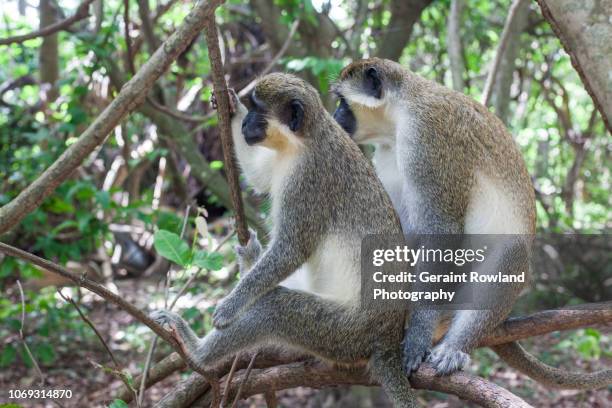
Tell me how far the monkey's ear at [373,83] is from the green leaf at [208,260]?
161 cm

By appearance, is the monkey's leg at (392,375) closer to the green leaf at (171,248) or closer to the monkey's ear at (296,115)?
the green leaf at (171,248)

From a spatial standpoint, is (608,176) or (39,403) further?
(608,176)

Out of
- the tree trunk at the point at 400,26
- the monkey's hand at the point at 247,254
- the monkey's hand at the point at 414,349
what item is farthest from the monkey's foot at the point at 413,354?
the tree trunk at the point at 400,26

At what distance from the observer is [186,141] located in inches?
262

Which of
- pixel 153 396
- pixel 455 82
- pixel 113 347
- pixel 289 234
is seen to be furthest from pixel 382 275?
pixel 113 347

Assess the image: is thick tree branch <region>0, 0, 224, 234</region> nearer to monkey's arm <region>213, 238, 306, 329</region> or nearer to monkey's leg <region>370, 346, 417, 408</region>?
monkey's arm <region>213, 238, 306, 329</region>

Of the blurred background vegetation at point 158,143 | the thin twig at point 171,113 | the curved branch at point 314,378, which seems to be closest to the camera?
the curved branch at point 314,378

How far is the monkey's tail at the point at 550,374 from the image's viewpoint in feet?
11.6

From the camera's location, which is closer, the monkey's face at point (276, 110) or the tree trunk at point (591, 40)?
the tree trunk at point (591, 40)

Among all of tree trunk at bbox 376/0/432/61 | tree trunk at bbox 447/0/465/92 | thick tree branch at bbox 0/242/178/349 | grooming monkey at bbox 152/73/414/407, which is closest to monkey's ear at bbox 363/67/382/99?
grooming monkey at bbox 152/73/414/407

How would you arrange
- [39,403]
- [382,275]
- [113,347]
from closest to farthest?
[382,275] → [39,403] → [113,347]

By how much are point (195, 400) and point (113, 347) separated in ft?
16.3

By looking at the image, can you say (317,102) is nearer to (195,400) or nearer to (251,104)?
(251,104)

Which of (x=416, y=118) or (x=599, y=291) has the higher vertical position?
(x=599, y=291)
